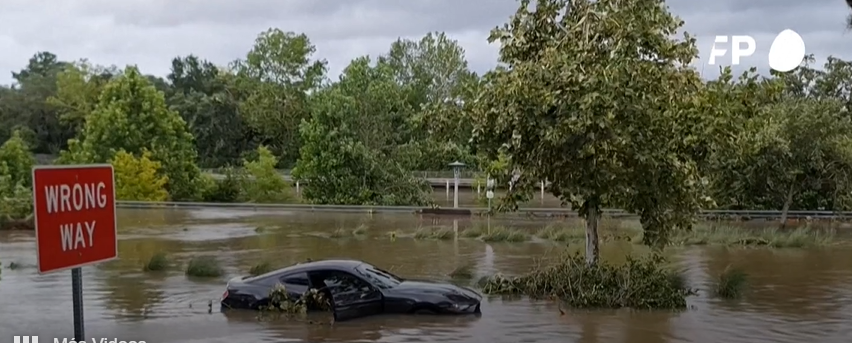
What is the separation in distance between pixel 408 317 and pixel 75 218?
Result: 9.91m

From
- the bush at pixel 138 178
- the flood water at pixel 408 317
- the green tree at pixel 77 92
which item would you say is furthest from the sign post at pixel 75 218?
the bush at pixel 138 178

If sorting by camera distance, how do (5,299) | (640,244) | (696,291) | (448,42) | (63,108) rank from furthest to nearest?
(448,42) → (63,108) → (640,244) → (696,291) → (5,299)

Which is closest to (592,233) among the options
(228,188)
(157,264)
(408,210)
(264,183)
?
(157,264)

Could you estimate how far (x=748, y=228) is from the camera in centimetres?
2839

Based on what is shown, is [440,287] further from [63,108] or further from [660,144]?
[63,108]

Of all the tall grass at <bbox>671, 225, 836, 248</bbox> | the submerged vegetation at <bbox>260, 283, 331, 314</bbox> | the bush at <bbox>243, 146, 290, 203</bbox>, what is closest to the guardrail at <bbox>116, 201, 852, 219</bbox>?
the bush at <bbox>243, 146, 290, 203</bbox>

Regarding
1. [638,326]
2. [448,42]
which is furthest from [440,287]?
[448,42]

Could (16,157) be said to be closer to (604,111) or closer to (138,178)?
(138,178)

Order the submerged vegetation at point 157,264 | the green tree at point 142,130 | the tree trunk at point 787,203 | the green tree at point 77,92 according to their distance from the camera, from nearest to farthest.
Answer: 1. the submerged vegetation at point 157,264
2. the tree trunk at point 787,203
3. the green tree at point 77,92
4. the green tree at point 142,130

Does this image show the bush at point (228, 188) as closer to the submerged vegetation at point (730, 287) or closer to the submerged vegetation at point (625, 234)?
the submerged vegetation at point (625, 234)

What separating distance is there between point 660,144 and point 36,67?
31939 millimetres

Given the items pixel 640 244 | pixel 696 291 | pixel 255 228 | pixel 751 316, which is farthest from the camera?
pixel 255 228

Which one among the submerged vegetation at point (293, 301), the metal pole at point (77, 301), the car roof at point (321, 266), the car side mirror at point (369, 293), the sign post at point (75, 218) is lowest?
the submerged vegetation at point (293, 301)

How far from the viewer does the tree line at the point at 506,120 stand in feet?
45.5
